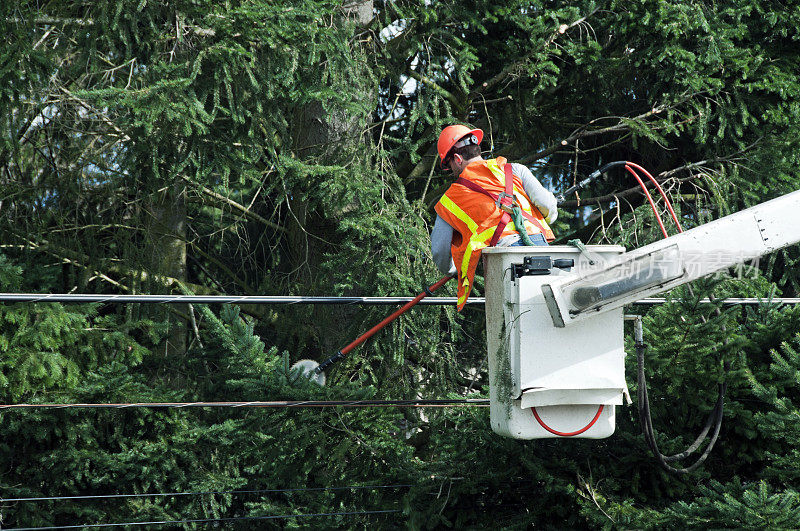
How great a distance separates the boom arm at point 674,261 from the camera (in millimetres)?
3525

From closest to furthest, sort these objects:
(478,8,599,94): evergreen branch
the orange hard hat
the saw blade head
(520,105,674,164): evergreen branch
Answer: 1. the orange hard hat
2. the saw blade head
3. (478,8,599,94): evergreen branch
4. (520,105,674,164): evergreen branch

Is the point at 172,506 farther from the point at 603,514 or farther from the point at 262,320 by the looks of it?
the point at 603,514

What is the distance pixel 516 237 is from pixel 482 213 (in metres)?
0.20

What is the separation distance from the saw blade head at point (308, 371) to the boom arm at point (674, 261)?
189 cm

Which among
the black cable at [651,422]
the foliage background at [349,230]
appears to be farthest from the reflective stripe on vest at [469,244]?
the foliage background at [349,230]

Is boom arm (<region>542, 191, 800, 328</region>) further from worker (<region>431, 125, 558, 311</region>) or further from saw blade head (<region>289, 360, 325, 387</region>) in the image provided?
saw blade head (<region>289, 360, 325, 387</region>)

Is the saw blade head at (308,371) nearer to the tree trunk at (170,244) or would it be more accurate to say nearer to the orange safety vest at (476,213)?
the orange safety vest at (476,213)

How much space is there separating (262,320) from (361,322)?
6.22 ft

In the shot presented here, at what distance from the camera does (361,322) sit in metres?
7.86

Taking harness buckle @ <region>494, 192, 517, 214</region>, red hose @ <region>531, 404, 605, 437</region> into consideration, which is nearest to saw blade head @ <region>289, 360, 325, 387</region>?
harness buckle @ <region>494, 192, 517, 214</region>

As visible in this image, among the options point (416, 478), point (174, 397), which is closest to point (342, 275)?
point (174, 397)

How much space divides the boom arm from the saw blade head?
1.89 m

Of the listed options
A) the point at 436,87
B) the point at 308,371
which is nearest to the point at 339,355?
the point at 308,371

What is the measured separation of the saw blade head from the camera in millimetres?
5000
